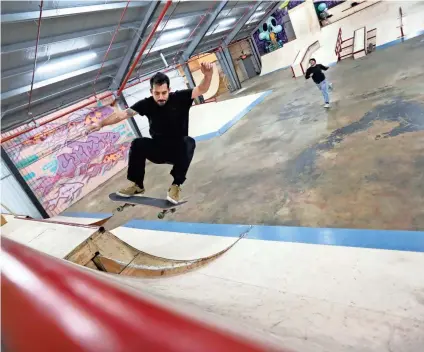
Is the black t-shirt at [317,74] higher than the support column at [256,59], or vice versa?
the support column at [256,59]

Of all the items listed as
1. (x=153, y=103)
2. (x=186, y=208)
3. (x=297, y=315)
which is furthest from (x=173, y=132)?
(x=186, y=208)

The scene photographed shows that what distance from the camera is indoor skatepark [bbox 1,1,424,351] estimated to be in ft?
3.92

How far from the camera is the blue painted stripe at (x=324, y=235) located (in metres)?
2.61

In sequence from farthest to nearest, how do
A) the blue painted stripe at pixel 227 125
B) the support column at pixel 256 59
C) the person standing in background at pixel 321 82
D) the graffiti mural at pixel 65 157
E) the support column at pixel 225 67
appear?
the support column at pixel 256 59 → the support column at pixel 225 67 → the blue painted stripe at pixel 227 125 → the graffiti mural at pixel 65 157 → the person standing in background at pixel 321 82

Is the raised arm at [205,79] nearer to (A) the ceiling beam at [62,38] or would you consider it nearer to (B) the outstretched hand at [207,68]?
(B) the outstretched hand at [207,68]

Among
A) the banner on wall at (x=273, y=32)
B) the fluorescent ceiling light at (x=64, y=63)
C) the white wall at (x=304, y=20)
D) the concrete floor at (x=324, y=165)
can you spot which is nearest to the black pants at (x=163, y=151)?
the concrete floor at (x=324, y=165)

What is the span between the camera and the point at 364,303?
1.69m

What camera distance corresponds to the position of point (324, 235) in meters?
3.10

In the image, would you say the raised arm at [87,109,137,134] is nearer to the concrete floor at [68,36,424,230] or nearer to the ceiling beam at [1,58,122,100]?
the concrete floor at [68,36,424,230]

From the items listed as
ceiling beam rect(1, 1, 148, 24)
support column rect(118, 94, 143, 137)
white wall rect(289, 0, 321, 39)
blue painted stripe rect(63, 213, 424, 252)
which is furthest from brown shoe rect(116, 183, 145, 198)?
white wall rect(289, 0, 321, 39)

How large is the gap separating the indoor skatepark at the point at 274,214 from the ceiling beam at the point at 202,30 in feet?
13.1

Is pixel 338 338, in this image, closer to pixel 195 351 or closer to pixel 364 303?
pixel 195 351

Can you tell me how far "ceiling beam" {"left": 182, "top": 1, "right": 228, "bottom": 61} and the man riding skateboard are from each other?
11.3 metres

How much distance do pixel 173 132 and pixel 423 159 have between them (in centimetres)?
336
